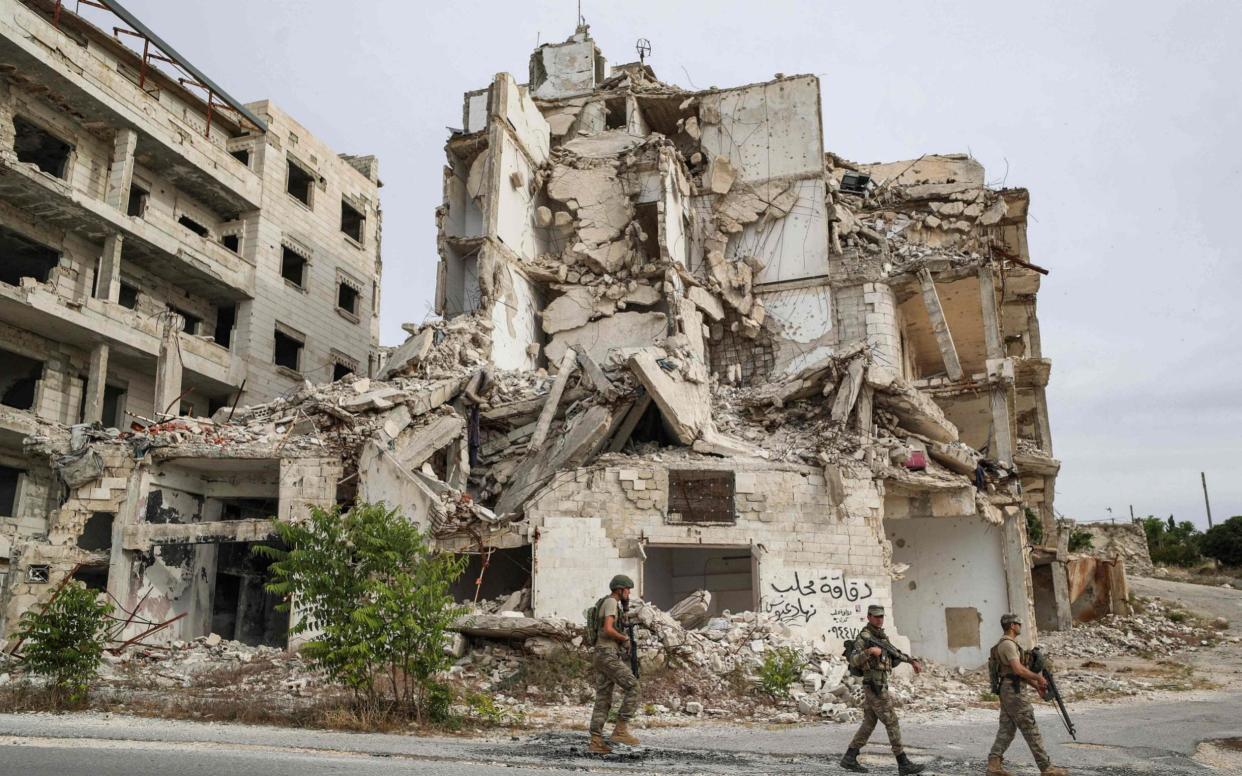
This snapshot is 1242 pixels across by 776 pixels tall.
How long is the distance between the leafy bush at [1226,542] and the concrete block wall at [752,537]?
92.1 feet

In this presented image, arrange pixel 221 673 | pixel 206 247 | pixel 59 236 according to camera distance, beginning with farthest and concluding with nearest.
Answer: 1. pixel 206 247
2. pixel 59 236
3. pixel 221 673

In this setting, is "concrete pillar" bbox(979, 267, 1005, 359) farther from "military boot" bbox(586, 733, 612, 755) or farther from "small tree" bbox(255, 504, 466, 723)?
"military boot" bbox(586, 733, 612, 755)

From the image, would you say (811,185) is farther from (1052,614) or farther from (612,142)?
(1052,614)

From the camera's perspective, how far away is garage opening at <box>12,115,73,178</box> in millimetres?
23594

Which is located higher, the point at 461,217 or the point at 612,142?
the point at 612,142

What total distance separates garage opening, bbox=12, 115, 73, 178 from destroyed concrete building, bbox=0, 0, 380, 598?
49 millimetres

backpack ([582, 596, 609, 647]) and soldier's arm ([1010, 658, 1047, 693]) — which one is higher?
backpack ([582, 596, 609, 647])

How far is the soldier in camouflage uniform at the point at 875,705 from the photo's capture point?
296 inches

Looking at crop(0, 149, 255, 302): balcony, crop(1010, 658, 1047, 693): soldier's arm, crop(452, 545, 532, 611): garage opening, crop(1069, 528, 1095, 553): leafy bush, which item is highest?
crop(0, 149, 255, 302): balcony

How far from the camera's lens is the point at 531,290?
87.2 feet

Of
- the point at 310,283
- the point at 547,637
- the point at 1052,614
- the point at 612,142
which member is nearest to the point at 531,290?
the point at 612,142

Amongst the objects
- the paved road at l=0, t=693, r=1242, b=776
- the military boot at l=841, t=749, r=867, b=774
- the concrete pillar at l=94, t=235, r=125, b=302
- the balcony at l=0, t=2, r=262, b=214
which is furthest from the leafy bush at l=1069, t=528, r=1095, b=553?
→ the concrete pillar at l=94, t=235, r=125, b=302

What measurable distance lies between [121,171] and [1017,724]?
23989 mm

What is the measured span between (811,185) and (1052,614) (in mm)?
13332
